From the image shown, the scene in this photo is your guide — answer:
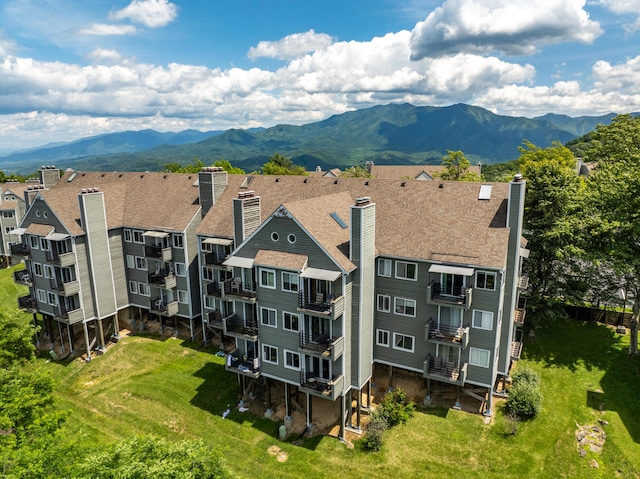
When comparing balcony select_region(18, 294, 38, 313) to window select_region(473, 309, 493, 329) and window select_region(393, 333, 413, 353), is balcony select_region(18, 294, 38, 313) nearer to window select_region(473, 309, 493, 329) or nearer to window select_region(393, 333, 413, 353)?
window select_region(393, 333, 413, 353)

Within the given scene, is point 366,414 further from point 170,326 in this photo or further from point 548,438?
point 170,326

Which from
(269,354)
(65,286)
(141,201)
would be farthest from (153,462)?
(141,201)

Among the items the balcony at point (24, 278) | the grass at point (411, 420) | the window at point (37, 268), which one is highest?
the window at point (37, 268)

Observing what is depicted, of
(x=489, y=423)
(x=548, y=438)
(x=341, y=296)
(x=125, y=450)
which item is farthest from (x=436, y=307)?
(x=125, y=450)

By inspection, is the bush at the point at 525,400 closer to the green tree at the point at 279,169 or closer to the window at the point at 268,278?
the window at the point at 268,278

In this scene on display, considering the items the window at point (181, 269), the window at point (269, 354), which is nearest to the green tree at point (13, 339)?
the window at point (181, 269)

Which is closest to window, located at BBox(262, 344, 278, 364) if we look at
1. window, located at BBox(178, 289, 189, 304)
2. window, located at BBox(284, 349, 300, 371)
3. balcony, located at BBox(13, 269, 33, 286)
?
window, located at BBox(284, 349, 300, 371)
